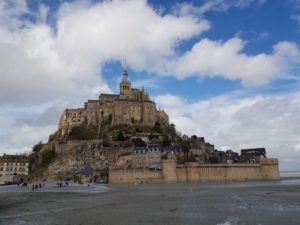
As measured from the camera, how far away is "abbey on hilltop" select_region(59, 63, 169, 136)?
9188cm

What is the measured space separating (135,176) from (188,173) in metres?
9.82

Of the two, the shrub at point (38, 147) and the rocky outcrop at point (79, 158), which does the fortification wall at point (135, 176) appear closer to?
the rocky outcrop at point (79, 158)

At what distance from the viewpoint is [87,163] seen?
78938mm

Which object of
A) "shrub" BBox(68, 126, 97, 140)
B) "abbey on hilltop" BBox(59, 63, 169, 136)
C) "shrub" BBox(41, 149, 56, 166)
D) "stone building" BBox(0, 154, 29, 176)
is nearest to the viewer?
"stone building" BBox(0, 154, 29, 176)

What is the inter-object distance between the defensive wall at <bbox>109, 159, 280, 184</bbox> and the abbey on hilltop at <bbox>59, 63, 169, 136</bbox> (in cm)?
2825

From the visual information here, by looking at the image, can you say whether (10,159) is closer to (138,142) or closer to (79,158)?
(79,158)

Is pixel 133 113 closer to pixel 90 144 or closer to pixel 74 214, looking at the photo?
pixel 90 144

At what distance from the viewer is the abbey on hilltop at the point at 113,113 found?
9188 cm

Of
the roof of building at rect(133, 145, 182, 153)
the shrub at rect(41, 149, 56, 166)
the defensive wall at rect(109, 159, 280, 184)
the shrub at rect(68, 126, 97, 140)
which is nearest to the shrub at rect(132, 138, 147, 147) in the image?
the roof of building at rect(133, 145, 182, 153)

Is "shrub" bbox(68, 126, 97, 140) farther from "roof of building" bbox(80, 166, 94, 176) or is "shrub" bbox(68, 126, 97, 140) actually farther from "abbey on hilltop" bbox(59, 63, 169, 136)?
"roof of building" bbox(80, 166, 94, 176)

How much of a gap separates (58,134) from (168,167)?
45479mm

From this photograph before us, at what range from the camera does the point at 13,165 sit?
267ft

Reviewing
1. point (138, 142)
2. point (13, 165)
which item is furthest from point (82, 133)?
point (13, 165)

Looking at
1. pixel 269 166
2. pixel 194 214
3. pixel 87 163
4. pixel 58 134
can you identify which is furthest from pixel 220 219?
pixel 58 134
